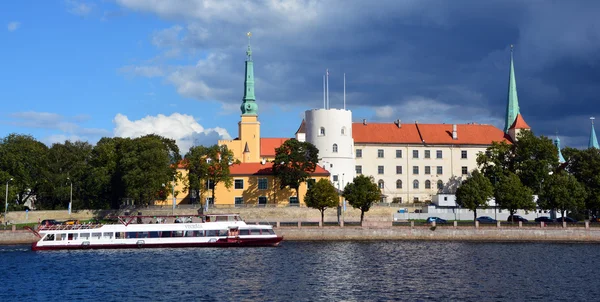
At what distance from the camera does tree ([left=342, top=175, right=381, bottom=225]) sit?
288 ft

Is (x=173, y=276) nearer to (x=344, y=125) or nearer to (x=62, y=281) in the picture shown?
(x=62, y=281)

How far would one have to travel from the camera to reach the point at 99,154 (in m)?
105

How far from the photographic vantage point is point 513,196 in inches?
3460

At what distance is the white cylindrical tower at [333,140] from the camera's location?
111 m

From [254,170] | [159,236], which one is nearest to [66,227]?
[159,236]

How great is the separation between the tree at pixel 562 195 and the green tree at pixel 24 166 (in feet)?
230

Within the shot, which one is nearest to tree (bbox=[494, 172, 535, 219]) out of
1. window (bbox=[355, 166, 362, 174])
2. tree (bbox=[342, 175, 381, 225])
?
tree (bbox=[342, 175, 381, 225])

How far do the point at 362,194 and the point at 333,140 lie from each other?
25.2 meters

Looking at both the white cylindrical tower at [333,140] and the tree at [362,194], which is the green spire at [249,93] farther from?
the tree at [362,194]

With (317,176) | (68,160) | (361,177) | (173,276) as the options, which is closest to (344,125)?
(317,176)

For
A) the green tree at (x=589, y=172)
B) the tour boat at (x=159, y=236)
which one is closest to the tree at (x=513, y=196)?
the green tree at (x=589, y=172)

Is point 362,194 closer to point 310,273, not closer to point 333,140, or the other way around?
point 333,140

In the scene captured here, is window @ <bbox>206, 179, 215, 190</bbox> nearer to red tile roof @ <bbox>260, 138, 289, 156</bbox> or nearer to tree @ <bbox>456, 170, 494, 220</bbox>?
red tile roof @ <bbox>260, 138, 289, 156</bbox>

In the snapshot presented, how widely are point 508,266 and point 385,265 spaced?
33.2ft
